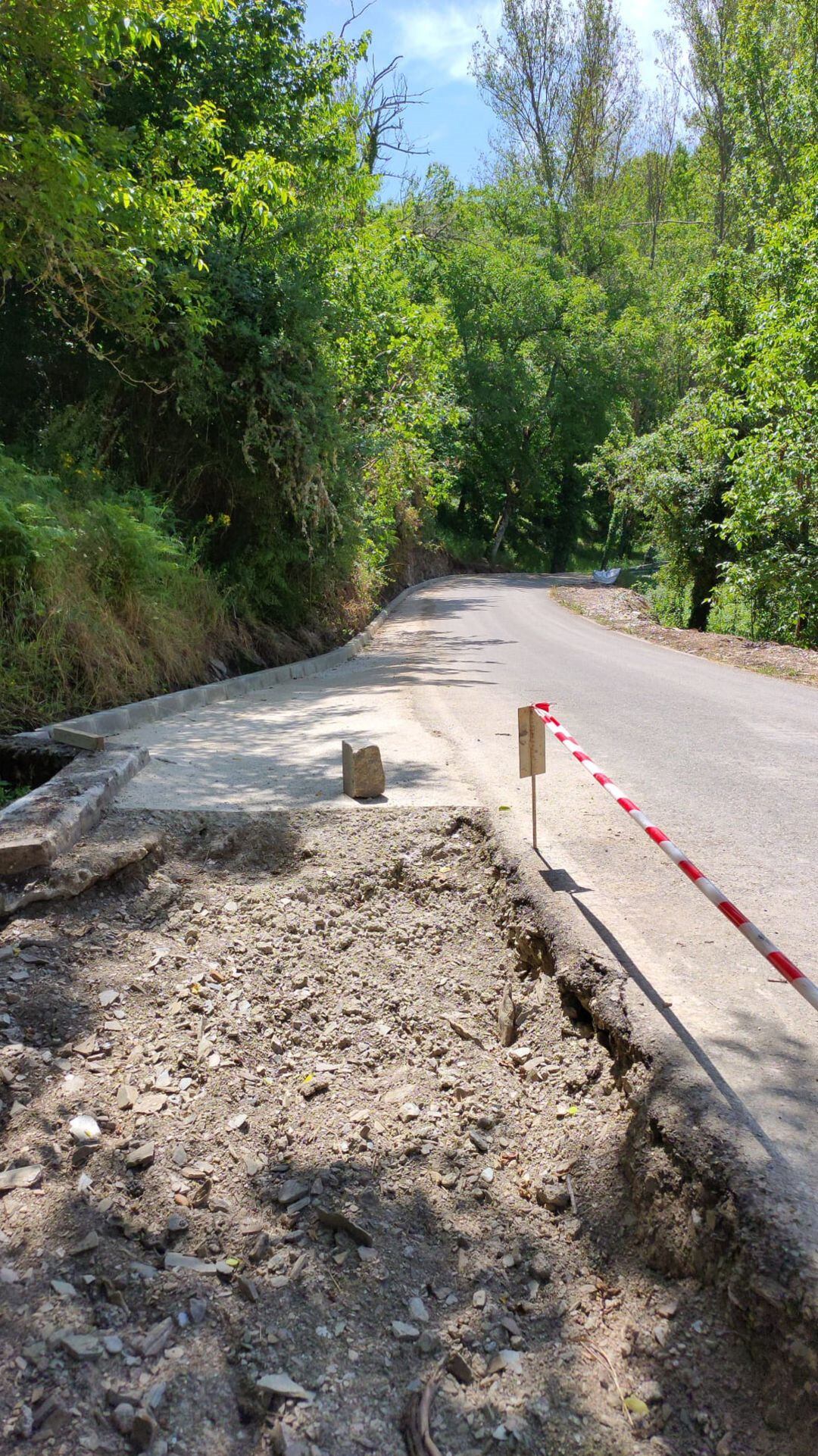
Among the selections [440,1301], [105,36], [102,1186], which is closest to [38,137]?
[105,36]

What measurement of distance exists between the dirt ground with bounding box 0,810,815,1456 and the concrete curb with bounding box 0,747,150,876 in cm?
27

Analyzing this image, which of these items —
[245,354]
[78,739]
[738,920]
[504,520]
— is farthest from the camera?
[504,520]

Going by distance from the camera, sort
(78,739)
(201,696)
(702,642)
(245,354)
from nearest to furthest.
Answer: (78,739) < (201,696) < (245,354) < (702,642)

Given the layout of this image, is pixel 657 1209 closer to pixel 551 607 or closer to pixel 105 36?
pixel 105 36

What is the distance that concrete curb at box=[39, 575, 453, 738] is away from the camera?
698 centimetres

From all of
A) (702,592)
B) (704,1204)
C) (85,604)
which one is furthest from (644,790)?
(702,592)

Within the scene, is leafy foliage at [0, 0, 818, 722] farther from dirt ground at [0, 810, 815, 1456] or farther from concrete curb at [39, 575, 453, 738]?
dirt ground at [0, 810, 815, 1456]

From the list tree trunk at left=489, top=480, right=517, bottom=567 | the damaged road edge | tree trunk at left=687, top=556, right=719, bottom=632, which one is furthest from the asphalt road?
tree trunk at left=489, top=480, right=517, bottom=567

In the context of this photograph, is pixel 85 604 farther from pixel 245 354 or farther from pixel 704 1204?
pixel 704 1204

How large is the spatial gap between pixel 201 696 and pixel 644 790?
4.80 metres

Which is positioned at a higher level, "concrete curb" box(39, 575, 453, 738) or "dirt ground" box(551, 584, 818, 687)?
"concrete curb" box(39, 575, 453, 738)

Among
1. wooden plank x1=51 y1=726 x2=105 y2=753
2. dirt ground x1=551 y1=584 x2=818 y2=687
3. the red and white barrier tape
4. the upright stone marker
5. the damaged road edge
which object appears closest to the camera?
the damaged road edge

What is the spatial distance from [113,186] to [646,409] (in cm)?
4293

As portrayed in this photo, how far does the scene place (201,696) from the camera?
8.96 metres
